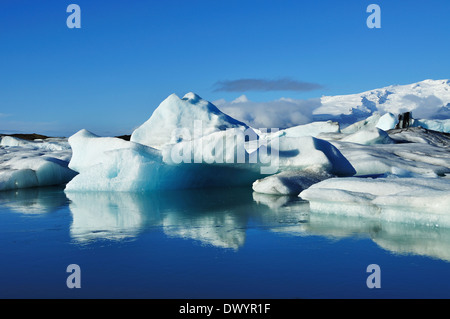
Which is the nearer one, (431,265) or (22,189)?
(431,265)

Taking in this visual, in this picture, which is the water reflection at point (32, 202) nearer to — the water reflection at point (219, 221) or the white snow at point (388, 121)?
the water reflection at point (219, 221)

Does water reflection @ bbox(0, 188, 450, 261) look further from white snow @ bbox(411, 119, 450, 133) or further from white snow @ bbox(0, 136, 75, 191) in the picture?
white snow @ bbox(411, 119, 450, 133)

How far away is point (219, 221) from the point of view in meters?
5.44

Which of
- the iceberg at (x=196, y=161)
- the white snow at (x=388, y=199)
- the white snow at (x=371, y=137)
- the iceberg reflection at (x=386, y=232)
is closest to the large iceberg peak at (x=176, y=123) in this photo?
the iceberg at (x=196, y=161)

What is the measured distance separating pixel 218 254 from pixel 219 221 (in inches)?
65.2

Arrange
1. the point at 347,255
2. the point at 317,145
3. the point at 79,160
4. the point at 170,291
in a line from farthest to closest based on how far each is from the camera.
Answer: the point at 79,160 → the point at 317,145 → the point at 347,255 → the point at 170,291

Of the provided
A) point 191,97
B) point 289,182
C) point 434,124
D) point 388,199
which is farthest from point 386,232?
point 434,124

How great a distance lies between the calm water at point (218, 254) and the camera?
9.57 ft

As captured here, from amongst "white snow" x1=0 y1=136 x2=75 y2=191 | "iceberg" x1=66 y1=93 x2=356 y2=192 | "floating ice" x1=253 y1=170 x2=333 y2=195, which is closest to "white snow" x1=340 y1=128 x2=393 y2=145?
"iceberg" x1=66 y1=93 x2=356 y2=192
